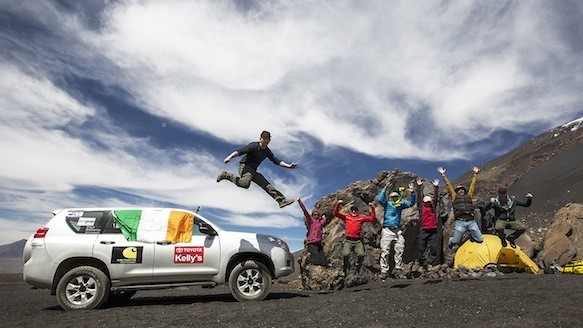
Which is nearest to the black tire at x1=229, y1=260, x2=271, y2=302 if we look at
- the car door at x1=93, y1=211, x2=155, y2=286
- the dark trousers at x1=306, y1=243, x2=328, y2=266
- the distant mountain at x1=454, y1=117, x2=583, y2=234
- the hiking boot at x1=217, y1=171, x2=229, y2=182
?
the car door at x1=93, y1=211, x2=155, y2=286

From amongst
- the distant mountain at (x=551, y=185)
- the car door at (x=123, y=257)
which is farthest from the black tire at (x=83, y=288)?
the distant mountain at (x=551, y=185)

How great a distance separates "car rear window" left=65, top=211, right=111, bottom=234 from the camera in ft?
24.3

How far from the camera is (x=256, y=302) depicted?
7254 millimetres

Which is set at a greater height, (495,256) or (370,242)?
(370,242)

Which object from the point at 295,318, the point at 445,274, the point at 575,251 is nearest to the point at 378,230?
the point at 445,274

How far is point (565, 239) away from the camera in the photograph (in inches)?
599

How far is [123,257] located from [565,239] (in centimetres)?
1722

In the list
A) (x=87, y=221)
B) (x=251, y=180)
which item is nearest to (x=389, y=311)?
(x=251, y=180)

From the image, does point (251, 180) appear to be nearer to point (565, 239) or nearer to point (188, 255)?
point (188, 255)

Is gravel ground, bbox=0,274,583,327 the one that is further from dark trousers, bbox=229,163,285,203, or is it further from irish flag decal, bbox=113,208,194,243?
dark trousers, bbox=229,163,285,203

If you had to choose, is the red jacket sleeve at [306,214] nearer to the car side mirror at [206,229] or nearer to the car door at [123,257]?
the car side mirror at [206,229]

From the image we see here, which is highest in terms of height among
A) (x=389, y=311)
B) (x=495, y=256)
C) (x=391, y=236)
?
(x=391, y=236)

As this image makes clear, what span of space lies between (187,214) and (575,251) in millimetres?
15612

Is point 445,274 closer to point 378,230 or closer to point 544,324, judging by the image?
point 378,230
